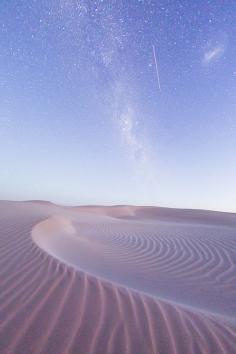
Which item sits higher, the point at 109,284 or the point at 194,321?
the point at 109,284

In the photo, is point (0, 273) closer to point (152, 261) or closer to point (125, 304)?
point (125, 304)

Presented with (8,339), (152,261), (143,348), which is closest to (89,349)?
(143,348)

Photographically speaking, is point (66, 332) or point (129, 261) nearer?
point (66, 332)

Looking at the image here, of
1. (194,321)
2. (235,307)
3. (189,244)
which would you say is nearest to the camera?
(194,321)

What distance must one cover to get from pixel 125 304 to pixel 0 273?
211 centimetres

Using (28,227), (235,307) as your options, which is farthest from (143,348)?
(28,227)

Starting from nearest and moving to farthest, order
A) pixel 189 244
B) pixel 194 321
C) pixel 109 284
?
pixel 194 321
pixel 109 284
pixel 189 244

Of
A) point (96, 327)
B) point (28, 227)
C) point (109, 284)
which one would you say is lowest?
point (96, 327)

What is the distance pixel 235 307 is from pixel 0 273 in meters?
3.72

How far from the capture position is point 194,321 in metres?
2.65

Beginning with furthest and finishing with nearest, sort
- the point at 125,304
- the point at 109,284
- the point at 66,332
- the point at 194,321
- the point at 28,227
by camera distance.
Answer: the point at 28,227, the point at 109,284, the point at 125,304, the point at 194,321, the point at 66,332

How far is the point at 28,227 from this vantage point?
7676mm

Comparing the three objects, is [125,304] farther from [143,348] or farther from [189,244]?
[189,244]

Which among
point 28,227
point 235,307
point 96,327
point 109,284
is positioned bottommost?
point 235,307
